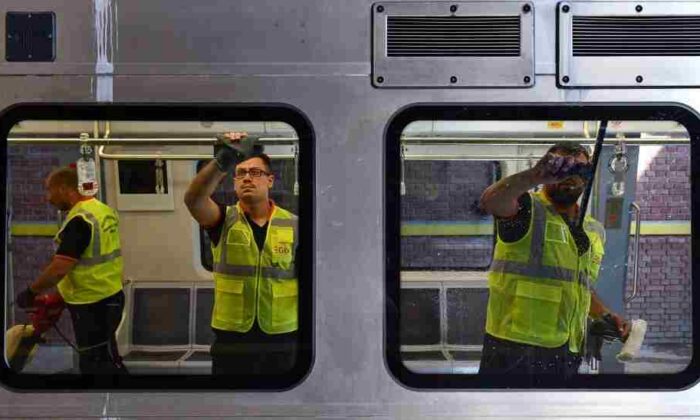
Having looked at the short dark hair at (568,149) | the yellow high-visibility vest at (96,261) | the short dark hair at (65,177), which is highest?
the short dark hair at (568,149)

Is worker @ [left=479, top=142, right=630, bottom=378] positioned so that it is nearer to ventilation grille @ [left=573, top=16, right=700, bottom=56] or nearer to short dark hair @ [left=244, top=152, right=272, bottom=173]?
ventilation grille @ [left=573, top=16, right=700, bottom=56]

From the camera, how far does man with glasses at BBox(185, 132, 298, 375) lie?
8.77 feet

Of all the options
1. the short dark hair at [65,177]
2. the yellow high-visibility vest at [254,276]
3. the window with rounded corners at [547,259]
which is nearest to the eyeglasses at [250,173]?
the yellow high-visibility vest at [254,276]

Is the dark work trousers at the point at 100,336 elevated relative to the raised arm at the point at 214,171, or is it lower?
lower

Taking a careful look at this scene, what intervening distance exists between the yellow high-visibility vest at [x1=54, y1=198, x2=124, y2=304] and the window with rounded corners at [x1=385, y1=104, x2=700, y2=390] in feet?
3.00

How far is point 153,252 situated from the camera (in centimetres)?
268

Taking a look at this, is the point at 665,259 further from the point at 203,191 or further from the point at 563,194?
the point at 203,191

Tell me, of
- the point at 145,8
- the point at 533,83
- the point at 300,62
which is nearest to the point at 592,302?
the point at 533,83

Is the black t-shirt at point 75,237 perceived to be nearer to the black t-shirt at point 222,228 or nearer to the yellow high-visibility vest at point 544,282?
the black t-shirt at point 222,228

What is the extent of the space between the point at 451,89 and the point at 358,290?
2.37ft

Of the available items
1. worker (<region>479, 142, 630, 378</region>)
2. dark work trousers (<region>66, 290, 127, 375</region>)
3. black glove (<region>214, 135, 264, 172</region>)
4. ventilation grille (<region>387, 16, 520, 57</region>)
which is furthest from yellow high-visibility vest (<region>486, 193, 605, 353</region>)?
dark work trousers (<region>66, 290, 127, 375</region>)

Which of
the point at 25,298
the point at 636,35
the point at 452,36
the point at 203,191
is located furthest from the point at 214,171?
the point at 636,35

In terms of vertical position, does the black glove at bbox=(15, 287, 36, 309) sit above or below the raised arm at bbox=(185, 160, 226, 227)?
below

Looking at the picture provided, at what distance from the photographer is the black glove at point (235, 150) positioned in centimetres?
267
